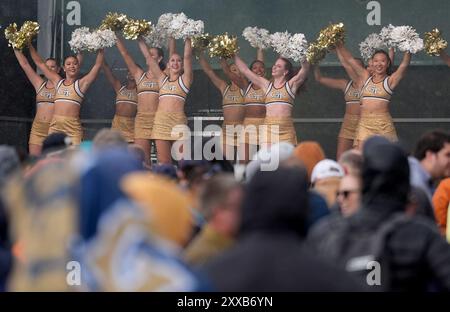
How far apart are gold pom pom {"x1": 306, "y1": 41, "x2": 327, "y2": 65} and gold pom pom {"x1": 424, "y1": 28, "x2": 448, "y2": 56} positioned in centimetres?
113

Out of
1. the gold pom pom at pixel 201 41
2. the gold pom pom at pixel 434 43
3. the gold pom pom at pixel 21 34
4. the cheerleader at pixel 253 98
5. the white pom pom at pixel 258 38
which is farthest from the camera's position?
the white pom pom at pixel 258 38

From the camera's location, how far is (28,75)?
14.0 meters

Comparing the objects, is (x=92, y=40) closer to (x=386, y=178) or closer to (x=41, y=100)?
(x=41, y=100)

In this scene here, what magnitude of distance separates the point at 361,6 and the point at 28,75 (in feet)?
13.7

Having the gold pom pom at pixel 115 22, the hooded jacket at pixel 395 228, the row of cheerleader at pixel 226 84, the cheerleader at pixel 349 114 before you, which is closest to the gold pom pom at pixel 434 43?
the row of cheerleader at pixel 226 84

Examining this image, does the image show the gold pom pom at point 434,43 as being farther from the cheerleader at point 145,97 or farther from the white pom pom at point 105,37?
the white pom pom at point 105,37

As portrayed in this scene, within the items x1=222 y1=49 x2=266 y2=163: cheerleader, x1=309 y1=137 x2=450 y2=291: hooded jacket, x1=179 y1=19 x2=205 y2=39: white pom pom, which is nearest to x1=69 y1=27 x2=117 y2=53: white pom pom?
x1=179 y1=19 x2=205 y2=39: white pom pom

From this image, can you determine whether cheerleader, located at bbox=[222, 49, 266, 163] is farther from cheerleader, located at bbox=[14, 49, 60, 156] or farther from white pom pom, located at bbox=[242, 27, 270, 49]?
cheerleader, located at bbox=[14, 49, 60, 156]

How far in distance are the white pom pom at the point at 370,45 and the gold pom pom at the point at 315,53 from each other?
753mm

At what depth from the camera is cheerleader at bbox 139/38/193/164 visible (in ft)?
43.1

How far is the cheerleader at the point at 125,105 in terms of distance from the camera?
1405cm


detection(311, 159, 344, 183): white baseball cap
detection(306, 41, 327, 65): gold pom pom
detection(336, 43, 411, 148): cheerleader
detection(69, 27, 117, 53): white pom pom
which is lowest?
detection(311, 159, 344, 183): white baseball cap

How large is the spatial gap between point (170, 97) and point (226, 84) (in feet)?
2.72

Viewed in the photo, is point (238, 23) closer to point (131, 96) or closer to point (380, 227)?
point (131, 96)
